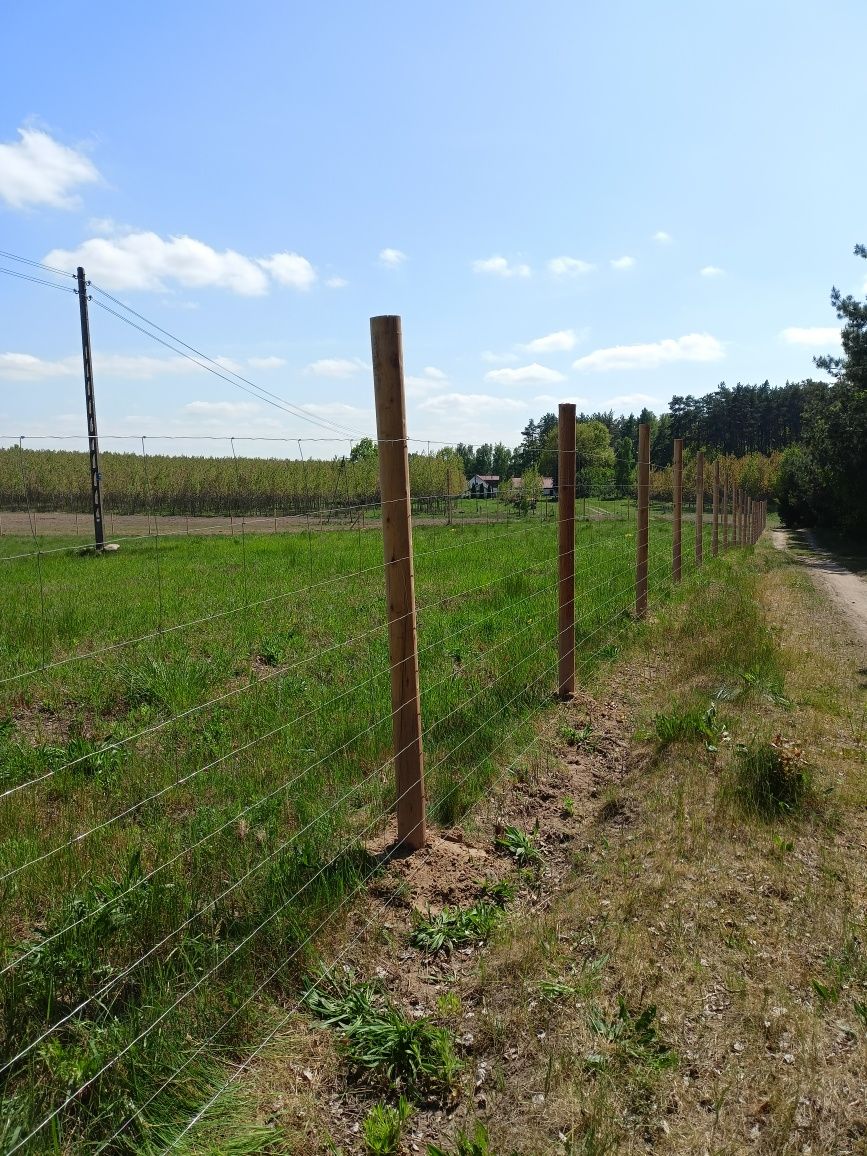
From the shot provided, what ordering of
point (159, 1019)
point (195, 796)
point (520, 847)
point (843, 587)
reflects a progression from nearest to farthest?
point (159, 1019) < point (520, 847) < point (195, 796) < point (843, 587)

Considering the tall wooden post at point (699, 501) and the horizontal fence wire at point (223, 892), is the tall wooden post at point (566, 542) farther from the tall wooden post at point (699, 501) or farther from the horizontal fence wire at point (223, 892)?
the tall wooden post at point (699, 501)

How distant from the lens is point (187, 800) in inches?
178

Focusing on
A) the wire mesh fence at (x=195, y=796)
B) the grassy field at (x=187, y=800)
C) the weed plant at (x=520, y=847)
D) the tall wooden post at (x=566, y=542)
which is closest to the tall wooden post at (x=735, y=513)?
the wire mesh fence at (x=195, y=796)

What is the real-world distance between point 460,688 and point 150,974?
3595 millimetres

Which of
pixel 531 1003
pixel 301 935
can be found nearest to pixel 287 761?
pixel 301 935

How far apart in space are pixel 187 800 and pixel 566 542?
11.9ft

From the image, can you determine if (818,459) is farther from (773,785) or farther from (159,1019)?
(159,1019)

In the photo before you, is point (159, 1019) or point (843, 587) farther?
point (843, 587)

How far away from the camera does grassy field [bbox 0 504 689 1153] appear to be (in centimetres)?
254

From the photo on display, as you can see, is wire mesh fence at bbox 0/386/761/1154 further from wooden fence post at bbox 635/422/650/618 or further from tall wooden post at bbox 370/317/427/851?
wooden fence post at bbox 635/422/650/618

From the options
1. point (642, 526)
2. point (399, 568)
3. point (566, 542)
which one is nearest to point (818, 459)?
point (642, 526)

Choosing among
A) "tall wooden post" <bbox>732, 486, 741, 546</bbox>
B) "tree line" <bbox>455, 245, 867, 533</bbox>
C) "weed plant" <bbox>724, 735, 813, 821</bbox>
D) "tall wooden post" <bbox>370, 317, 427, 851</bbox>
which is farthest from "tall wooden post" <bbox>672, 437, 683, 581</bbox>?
"tall wooden post" <bbox>732, 486, 741, 546</bbox>

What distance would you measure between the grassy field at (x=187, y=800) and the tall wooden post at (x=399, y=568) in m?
0.28

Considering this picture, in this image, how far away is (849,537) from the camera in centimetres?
3509
